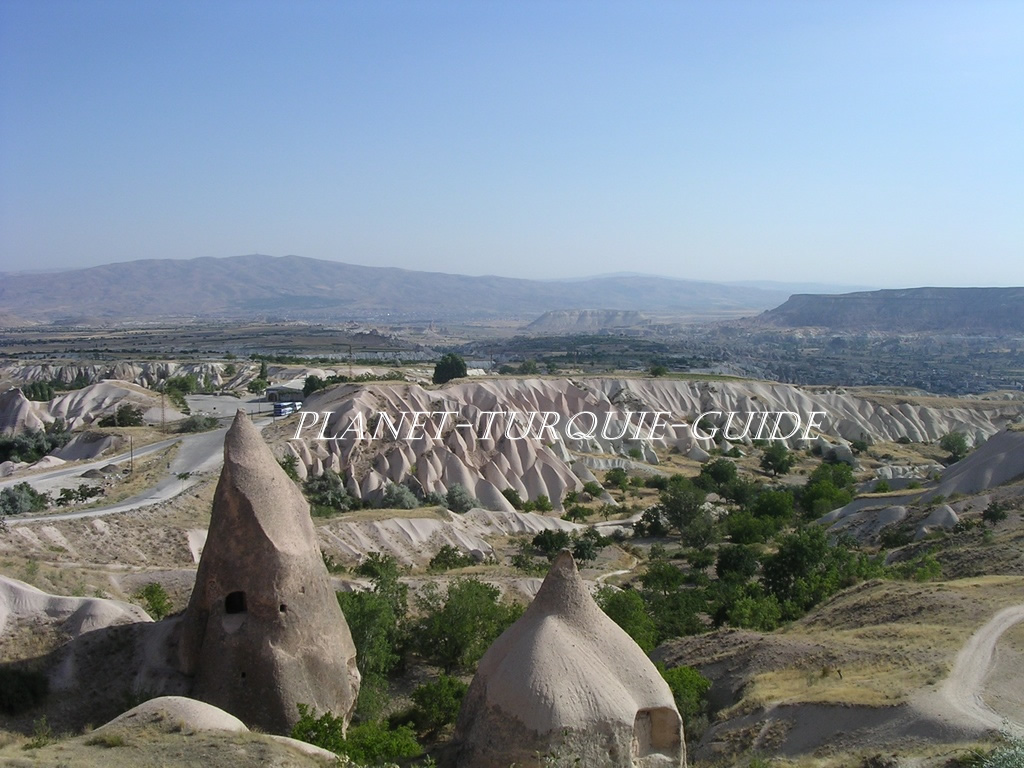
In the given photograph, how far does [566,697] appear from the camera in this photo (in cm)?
1363

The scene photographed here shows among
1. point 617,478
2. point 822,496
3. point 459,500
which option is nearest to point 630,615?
point 459,500

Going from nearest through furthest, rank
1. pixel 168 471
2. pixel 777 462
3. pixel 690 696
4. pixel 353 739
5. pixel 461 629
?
pixel 353 739, pixel 690 696, pixel 461 629, pixel 168 471, pixel 777 462

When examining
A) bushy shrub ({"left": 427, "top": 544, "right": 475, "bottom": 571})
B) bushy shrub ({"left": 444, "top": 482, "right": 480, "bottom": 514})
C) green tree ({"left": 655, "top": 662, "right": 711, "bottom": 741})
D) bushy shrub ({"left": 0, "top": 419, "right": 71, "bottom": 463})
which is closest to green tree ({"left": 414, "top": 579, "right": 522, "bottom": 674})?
green tree ({"left": 655, "top": 662, "right": 711, "bottom": 741})

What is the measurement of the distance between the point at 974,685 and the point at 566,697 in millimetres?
8045

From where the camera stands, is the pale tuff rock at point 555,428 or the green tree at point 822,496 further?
the pale tuff rock at point 555,428

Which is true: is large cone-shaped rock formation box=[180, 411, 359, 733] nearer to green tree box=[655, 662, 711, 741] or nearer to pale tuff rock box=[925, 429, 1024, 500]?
green tree box=[655, 662, 711, 741]

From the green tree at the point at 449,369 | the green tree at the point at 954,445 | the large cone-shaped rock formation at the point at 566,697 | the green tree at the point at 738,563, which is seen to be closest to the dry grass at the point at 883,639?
the large cone-shaped rock formation at the point at 566,697

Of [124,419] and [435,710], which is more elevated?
[124,419]

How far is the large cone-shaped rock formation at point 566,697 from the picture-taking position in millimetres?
13438

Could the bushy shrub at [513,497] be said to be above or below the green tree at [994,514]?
below

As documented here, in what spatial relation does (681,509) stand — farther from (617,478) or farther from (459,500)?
(617,478)

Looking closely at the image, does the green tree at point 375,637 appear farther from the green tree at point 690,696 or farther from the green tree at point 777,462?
the green tree at point 777,462

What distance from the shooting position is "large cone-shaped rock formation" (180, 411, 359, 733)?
1579cm

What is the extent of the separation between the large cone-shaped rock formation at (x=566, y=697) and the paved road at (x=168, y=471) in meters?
20.0
